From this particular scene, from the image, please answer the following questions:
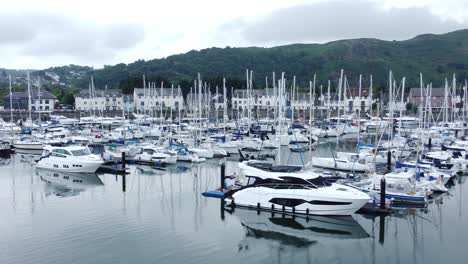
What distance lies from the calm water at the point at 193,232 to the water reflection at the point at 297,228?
0.18 feet

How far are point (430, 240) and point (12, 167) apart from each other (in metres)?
40.2

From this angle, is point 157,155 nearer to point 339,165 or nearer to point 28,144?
point 339,165

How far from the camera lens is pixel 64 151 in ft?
146

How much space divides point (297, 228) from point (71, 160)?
79.1ft

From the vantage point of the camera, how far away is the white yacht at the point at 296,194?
1114 inches

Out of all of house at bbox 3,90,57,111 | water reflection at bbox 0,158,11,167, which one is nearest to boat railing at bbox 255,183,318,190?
water reflection at bbox 0,158,11,167

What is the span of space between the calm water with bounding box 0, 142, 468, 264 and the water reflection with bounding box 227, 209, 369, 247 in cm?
6

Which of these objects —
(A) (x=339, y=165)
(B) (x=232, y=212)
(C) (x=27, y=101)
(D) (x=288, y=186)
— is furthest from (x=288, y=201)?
(C) (x=27, y=101)

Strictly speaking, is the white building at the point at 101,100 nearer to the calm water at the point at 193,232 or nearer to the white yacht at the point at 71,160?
the white yacht at the point at 71,160

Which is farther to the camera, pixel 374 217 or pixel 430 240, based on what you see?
pixel 374 217

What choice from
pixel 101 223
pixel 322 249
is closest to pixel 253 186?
pixel 322 249

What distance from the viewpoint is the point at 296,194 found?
2925 cm

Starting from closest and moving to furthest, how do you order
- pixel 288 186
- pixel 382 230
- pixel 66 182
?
pixel 382 230
pixel 288 186
pixel 66 182

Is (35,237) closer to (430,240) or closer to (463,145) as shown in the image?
(430,240)
